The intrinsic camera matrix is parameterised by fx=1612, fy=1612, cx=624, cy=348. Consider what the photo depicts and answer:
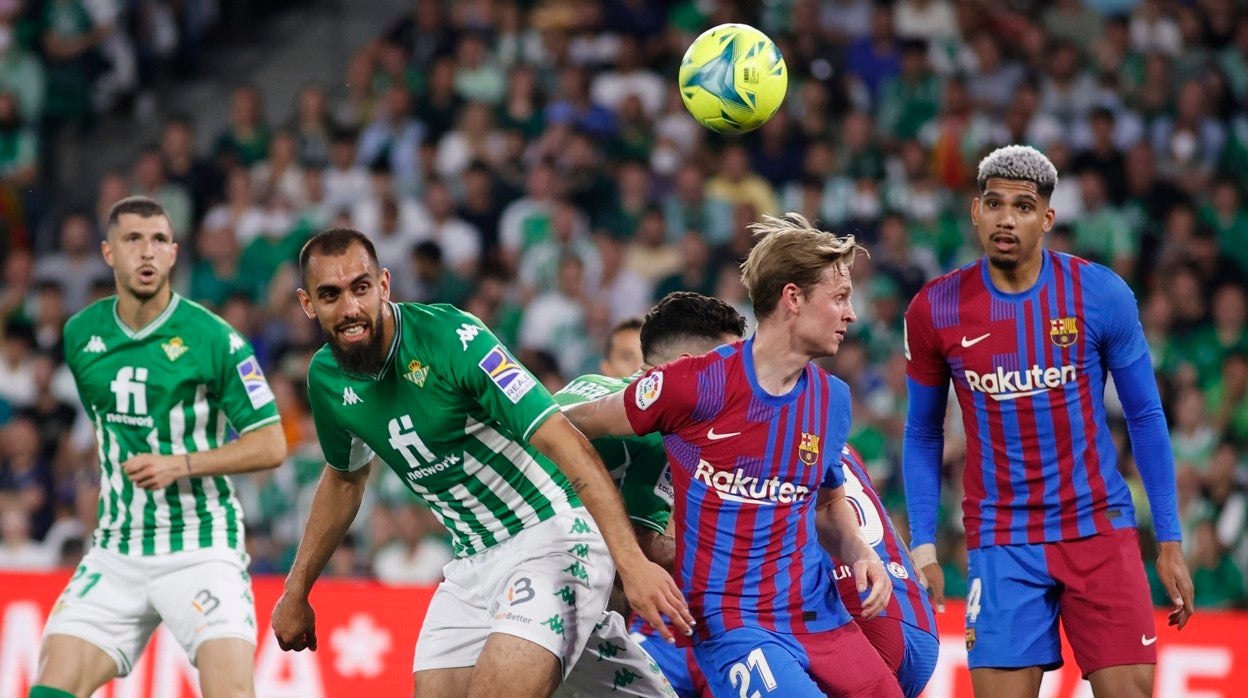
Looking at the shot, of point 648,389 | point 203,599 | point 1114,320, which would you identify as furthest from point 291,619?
point 1114,320

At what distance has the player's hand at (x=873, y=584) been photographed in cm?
502

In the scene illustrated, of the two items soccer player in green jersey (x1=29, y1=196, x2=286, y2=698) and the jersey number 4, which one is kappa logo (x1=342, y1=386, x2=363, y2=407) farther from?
the jersey number 4

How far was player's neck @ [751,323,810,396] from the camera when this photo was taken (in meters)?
5.05

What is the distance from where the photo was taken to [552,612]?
17.4 feet

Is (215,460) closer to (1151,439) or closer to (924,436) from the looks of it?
(924,436)

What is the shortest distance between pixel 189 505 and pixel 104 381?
0.62 m

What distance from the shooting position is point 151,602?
6.62 meters

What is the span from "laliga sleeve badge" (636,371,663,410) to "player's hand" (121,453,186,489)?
2326 mm

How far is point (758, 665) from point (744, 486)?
0.55m

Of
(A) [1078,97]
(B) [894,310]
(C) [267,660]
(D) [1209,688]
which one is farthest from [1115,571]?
(A) [1078,97]

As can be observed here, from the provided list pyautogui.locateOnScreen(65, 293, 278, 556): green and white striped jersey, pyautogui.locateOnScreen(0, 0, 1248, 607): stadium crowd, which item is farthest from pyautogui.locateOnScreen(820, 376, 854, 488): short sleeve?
pyautogui.locateOnScreen(0, 0, 1248, 607): stadium crowd

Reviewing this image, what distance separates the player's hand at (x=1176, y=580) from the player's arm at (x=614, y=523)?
5.91 ft

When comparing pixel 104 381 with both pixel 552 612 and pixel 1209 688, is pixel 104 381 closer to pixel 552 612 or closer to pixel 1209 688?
pixel 552 612

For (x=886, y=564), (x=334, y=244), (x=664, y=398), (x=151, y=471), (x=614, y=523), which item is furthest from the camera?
(x=151, y=471)
